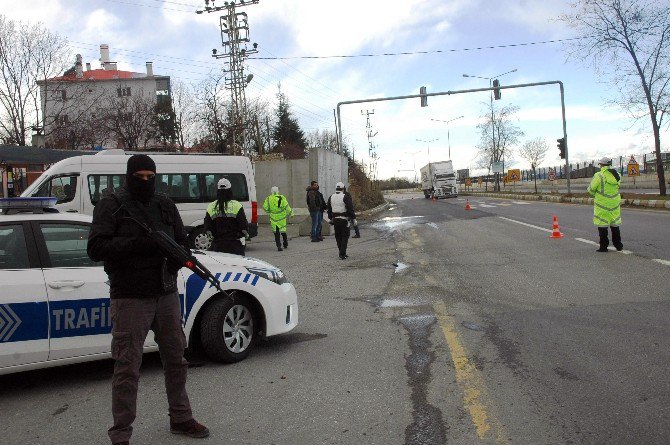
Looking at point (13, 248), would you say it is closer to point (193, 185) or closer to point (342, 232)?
point (342, 232)

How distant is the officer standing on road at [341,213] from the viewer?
1298cm

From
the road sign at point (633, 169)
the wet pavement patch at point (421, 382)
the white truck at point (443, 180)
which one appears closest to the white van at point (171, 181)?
the wet pavement patch at point (421, 382)

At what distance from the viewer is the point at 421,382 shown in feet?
15.3

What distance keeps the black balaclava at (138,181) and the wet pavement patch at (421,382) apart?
2.19 metres

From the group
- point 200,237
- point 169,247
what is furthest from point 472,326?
point 200,237

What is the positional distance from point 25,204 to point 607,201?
Result: 10081mm

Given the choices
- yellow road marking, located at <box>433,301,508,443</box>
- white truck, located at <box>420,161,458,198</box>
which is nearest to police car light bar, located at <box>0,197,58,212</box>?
yellow road marking, located at <box>433,301,508,443</box>

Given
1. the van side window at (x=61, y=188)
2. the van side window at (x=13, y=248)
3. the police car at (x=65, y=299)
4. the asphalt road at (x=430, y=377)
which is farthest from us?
the van side window at (x=61, y=188)

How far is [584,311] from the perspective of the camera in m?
6.80

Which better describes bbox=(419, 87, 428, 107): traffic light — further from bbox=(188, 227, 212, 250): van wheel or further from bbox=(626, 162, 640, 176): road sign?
bbox=(626, 162, 640, 176): road sign

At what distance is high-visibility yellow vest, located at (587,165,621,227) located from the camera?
1123cm

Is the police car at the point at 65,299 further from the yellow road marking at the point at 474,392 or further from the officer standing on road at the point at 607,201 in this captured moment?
the officer standing on road at the point at 607,201

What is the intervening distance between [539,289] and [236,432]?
221 inches

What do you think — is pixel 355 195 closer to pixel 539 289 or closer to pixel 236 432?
pixel 539 289
